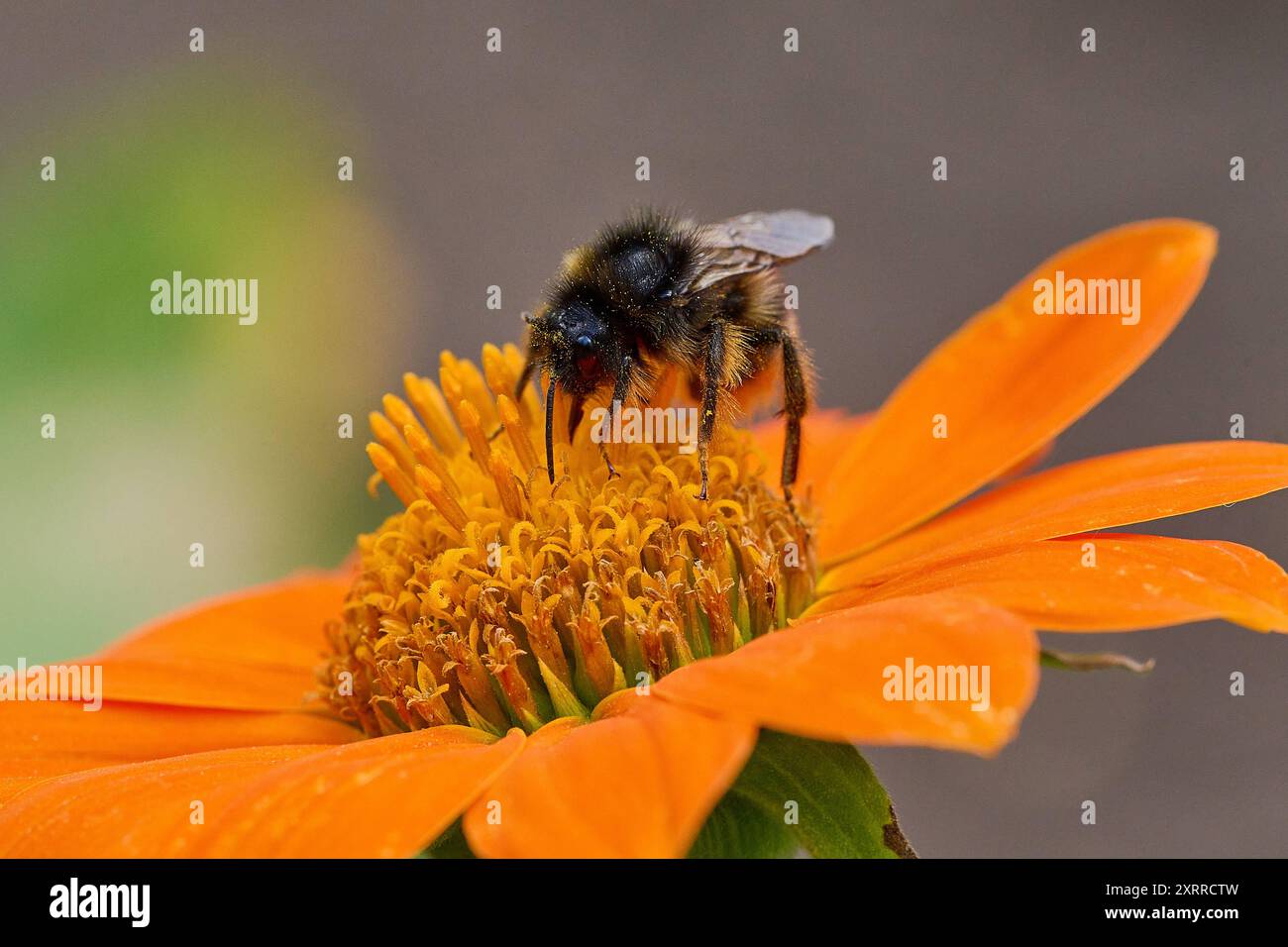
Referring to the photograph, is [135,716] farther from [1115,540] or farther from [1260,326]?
[1260,326]

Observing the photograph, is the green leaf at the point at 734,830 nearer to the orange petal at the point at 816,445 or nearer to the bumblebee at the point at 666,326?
the bumblebee at the point at 666,326

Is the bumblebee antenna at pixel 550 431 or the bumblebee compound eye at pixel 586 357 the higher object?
the bumblebee compound eye at pixel 586 357

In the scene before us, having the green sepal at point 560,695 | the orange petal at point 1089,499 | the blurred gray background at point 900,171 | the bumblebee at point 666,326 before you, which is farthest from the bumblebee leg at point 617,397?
the blurred gray background at point 900,171

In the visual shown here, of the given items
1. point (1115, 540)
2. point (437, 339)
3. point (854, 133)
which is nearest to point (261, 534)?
point (437, 339)

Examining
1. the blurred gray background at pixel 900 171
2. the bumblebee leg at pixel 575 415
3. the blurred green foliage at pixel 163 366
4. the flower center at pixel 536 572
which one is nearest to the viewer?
the flower center at pixel 536 572

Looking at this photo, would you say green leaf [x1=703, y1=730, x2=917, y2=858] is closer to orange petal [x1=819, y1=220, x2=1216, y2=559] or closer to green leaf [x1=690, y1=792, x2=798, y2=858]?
green leaf [x1=690, y1=792, x2=798, y2=858]

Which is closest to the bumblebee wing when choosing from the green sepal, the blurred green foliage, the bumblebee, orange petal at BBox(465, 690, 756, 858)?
the bumblebee

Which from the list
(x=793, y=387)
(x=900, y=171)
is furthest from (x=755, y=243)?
(x=900, y=171)
